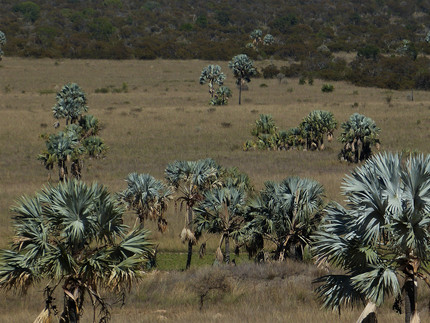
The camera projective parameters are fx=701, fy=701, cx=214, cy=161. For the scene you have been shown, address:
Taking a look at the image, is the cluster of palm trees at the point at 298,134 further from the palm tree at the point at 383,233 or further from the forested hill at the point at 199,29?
the forested hill at the point at 199,29

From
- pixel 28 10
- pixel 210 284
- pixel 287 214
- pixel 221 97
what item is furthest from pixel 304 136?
pixel 28 10

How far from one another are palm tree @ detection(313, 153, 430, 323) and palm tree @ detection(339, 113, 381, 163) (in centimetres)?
3772

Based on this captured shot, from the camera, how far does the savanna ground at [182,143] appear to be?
18.5 m

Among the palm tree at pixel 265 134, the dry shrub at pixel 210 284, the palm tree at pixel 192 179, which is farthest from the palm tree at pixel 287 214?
the palm tree at pixel 265 134

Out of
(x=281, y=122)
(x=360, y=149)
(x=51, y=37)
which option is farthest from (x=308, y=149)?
(x=51, y=37)

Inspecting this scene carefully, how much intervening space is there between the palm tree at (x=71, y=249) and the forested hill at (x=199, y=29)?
10943 centimetres

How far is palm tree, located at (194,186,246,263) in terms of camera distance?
22625mm

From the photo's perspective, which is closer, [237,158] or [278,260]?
[278,260]

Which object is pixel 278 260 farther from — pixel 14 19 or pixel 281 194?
pixel 14 19

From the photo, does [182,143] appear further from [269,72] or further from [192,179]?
[269,72]

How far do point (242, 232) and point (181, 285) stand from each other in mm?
3099

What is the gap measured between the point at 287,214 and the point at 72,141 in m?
21.9

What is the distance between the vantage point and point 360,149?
170 feet

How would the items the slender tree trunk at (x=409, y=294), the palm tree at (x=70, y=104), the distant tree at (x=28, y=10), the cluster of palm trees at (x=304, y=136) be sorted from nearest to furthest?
1. the slender tree trunk at (x=409, y=294)
2. the cluster of palm trees at (x=304, y=136)
3. the palm tree at (x=70, y=104)
4. the distant tree at (x=28, y=10)
